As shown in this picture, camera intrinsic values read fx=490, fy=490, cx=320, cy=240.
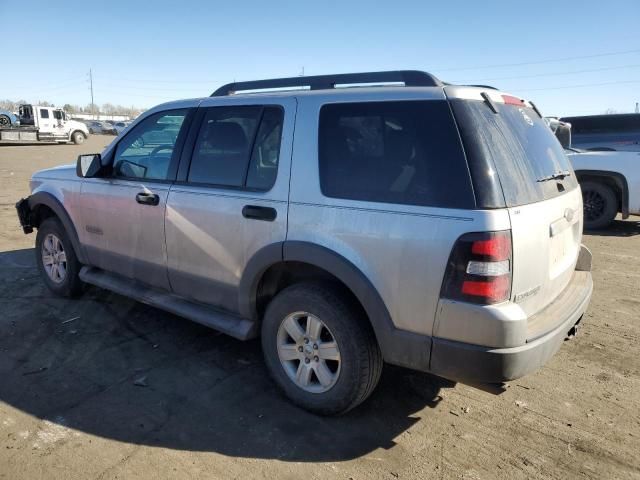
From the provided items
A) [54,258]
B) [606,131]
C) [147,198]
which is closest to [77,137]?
[54,258]

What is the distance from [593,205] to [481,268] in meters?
7.45

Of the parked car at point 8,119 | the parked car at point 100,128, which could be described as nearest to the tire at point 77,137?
the parked car at point 8,119

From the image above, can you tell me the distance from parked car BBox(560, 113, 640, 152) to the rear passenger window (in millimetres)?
8154

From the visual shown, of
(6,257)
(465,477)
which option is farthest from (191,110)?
(6,257)

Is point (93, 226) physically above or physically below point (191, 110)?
below

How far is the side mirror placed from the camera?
13.8ft

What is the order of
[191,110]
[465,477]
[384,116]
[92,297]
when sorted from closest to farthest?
[465,477] < [384,116] < [191,110] < [92,297]

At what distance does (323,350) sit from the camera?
9.64 ft

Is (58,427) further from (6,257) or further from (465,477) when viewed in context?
(6,257)

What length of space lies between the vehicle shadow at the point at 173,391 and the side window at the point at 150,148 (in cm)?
136

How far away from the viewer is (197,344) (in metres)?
3.99

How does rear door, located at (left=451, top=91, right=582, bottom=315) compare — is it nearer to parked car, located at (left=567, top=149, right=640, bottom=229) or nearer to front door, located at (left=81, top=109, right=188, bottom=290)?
front door, located at (left=81, top=109, right=188, bottom=290)

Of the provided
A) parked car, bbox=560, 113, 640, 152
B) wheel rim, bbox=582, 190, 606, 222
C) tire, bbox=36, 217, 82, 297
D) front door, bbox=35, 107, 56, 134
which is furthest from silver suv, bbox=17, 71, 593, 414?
front door, bbox=35, 107, 56, 134

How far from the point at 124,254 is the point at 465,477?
3087mm
